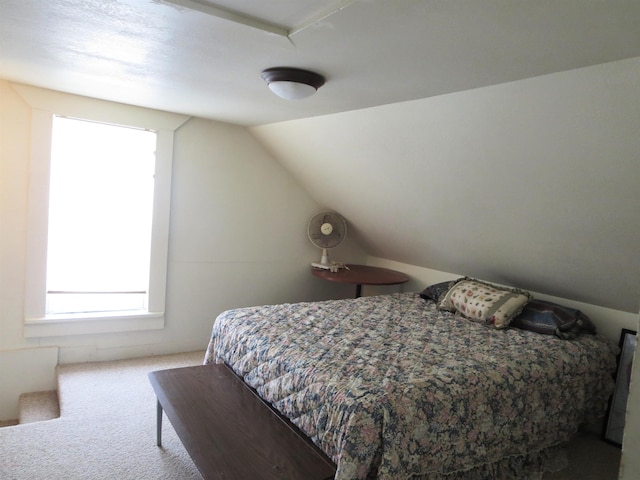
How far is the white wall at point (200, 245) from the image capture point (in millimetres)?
3150

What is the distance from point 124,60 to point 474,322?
2661 millimetres

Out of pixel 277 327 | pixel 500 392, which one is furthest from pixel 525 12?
pixel 277 327

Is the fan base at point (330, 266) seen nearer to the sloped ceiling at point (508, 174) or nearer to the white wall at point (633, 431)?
the sloped ceiling at point (508, 174)

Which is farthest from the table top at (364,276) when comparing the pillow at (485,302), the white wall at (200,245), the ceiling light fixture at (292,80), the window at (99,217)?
the ceiling light fixture at (292,80)

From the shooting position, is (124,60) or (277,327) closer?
(124,60)

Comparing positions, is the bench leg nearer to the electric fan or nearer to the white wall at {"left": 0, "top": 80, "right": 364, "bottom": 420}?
the white wall at {"left": 0, "top": 80, "right": 364, "bottom": 420}

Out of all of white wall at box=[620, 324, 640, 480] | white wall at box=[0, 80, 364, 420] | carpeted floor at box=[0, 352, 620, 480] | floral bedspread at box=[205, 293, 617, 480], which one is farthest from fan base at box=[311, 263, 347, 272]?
white wall at box=[620, 324, 640, 480]

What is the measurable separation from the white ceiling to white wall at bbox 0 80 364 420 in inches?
45.6

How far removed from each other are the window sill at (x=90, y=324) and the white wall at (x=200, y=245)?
0.18 ft

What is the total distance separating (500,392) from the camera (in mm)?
2072

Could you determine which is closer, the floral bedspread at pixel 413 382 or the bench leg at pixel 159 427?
the floral bedspread at pixel 413 382

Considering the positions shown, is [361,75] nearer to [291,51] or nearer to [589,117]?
[291,51]

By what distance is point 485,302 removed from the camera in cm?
302

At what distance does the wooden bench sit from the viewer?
5.61 feet
